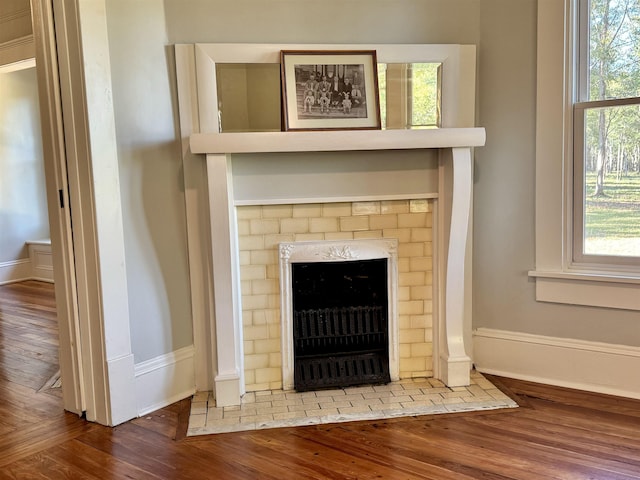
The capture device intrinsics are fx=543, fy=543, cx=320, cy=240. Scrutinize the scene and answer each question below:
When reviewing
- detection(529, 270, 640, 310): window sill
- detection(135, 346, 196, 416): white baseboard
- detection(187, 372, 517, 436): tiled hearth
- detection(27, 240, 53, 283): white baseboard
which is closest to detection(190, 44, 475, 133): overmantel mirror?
detection(529, 270, 640, 310): window sill

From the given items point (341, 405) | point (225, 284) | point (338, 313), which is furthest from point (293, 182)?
point (341, 405)

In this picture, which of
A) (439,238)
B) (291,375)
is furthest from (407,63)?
(291,375)

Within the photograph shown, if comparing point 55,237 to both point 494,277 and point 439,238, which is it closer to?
point 439,238

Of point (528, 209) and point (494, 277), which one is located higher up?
point (528, 209)

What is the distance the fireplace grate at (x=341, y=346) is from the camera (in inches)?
116

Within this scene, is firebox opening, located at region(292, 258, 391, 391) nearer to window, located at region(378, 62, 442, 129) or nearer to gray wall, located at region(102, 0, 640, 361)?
gray wall, located at region(102, 0, 640, 361)

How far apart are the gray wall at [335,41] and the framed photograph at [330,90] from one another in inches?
5.1

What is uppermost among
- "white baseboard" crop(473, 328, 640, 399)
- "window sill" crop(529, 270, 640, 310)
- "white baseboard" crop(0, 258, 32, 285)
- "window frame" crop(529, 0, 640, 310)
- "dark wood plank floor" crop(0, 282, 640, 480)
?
"window frame" crop(529, 0, 640, 310)

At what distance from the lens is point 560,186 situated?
9.26ft

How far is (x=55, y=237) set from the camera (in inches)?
102

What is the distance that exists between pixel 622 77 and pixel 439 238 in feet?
3.93

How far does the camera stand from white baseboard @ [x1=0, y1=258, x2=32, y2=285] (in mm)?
6227

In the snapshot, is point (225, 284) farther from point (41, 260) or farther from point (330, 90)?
point (41, 260)

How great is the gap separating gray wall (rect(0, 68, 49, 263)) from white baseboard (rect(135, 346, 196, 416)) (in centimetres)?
409
